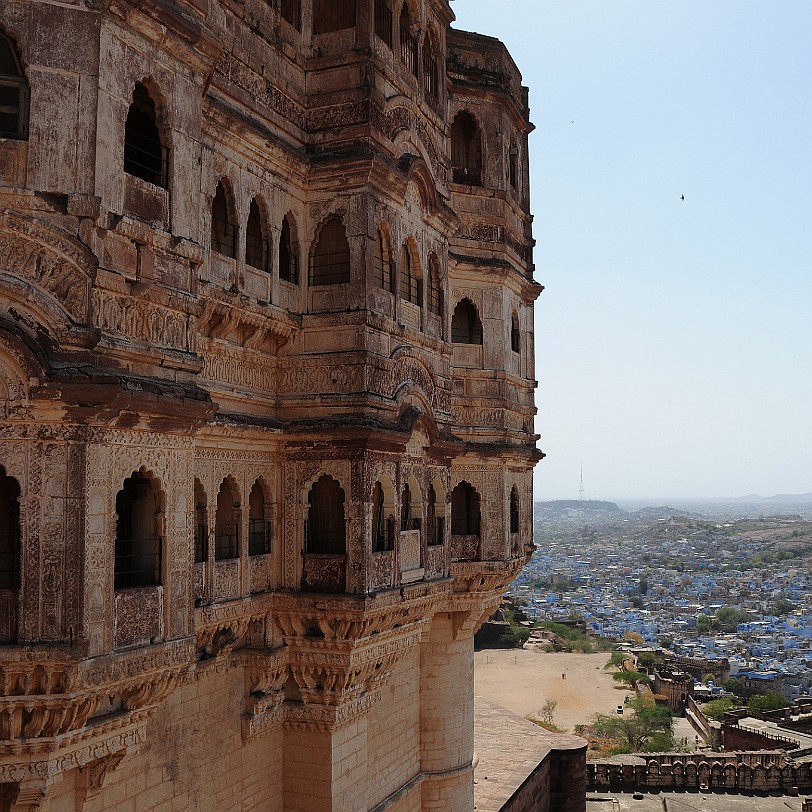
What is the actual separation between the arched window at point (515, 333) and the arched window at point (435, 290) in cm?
409

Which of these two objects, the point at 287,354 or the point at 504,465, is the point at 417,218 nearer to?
the point at 287,354

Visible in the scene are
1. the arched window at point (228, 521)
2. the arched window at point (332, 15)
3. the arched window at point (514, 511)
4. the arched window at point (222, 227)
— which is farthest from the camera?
the arched window at point (514, 511)

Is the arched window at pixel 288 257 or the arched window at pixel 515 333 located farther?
the arched window at pixel 515 333

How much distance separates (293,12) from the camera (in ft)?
45.1

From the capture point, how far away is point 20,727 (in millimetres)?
8188

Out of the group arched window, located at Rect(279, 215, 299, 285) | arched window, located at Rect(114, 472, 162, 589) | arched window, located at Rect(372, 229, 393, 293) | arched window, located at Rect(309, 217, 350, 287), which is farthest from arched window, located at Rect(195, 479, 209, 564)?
arched window, located at Rect(372, 229, 393, 293)

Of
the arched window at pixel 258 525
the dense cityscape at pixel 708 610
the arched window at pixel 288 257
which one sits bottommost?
the dense cityscape at pixel 708 610

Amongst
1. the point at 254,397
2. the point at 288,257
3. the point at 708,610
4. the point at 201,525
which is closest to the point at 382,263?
the point at 288,257

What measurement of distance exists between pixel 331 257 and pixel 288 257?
603 millimetres

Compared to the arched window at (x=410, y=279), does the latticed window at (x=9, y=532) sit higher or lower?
lower

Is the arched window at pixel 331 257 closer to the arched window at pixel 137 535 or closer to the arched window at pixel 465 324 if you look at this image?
the arched window at pixel 137 535

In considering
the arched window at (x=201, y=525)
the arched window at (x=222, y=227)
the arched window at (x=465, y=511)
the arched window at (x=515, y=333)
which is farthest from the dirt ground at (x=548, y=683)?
the arched window at (x=222, y=227)

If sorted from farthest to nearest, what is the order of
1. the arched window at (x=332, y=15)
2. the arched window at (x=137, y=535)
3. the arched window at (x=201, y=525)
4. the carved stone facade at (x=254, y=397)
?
the arched window at (x=332, y=15), the arched window at (x=201, y=525), the arched window at (x=137, y=535), the carved stone facade at (x=254, y=397)

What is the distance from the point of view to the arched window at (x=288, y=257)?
1335cm
